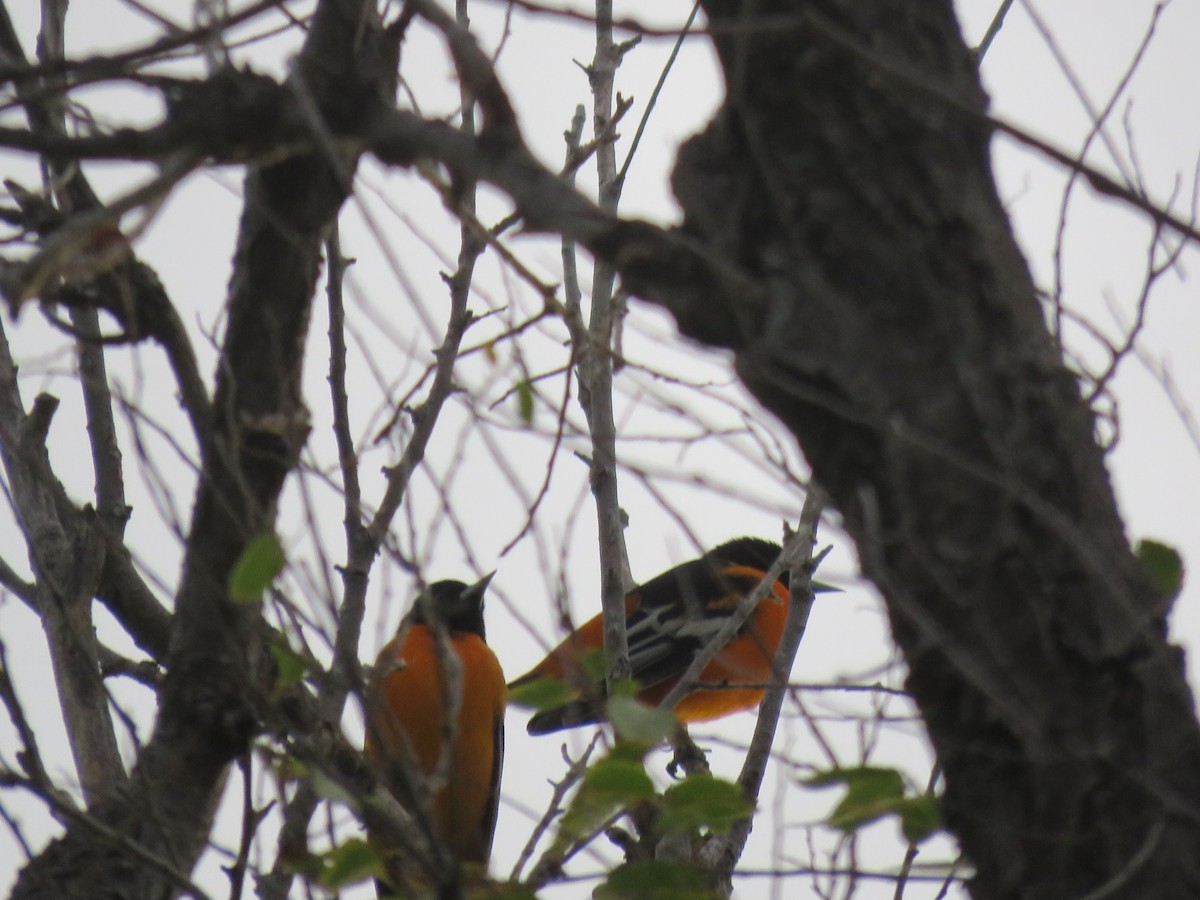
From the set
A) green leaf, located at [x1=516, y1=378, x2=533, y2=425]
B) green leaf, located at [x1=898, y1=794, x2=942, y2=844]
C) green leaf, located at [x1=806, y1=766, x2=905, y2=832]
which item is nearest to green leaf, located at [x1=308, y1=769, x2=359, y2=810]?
green leaf, located at [x1=806, y1=766, x2=905, y2=832]

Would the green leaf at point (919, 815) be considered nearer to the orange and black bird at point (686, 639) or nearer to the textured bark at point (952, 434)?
the textured bark at point (952, 434)

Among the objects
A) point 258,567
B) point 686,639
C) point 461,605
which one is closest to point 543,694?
point 258,567

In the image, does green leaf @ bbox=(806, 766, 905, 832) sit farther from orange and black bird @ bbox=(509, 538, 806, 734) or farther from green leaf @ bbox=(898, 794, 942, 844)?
orange and black bird @ bbox=(509, 538, 806, 734)

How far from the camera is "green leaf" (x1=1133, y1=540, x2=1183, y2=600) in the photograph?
162 centimetres

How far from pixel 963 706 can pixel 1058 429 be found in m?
0.32

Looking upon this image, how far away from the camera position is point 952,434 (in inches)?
61.4

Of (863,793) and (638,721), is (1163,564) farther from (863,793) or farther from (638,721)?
(638,721)

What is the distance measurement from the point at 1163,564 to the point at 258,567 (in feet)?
3.42

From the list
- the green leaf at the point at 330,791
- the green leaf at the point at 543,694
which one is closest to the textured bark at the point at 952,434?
the green leaf at the point at 543,694

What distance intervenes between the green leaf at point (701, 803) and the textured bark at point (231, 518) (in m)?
0.66

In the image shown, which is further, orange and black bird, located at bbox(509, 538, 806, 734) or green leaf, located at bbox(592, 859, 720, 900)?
orange and black bird, located at bbox(509, 538, 806, 734)

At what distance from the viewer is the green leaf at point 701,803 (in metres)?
1.75

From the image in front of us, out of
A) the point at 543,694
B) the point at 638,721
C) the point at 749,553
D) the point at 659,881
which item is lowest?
the point at 659,881

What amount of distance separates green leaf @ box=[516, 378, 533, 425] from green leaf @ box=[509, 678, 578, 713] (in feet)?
3.26
